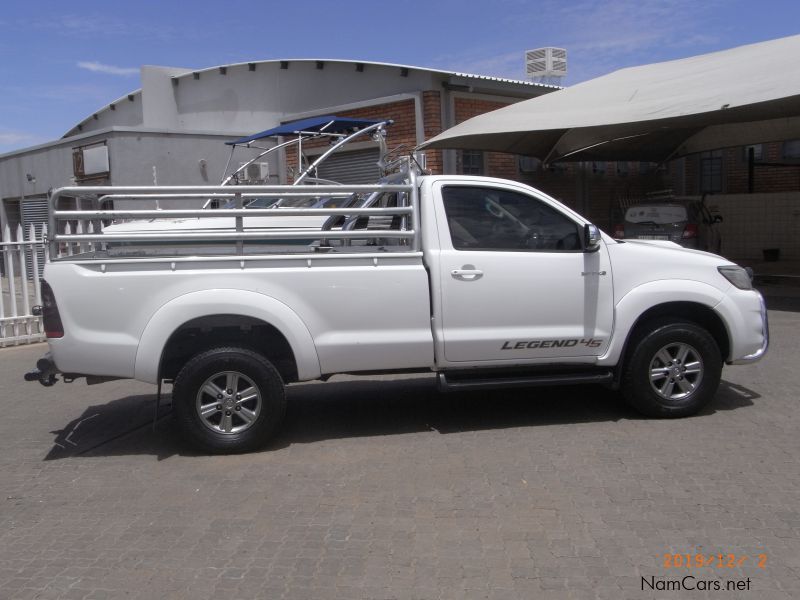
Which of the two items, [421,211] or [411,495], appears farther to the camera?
[421,211]

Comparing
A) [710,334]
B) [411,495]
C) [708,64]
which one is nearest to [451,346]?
[411,495]

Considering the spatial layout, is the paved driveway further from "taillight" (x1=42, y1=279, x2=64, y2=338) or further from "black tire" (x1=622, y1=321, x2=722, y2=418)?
"taillight" (x1=42, y1=279, x2=64, y2=338)

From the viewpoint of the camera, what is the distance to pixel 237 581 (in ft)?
12.6

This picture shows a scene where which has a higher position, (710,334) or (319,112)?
(319,112)

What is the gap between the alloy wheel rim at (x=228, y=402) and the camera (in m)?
5.62

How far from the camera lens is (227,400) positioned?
18.6ft

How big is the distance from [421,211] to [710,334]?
2.58m

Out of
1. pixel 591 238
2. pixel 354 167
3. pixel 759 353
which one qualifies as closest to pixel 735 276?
pixel 759 353

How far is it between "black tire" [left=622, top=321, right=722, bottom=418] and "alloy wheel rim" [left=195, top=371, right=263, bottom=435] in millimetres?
2937

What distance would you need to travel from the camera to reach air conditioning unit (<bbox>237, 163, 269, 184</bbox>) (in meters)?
14.5

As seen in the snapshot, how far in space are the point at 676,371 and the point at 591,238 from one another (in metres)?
1.31

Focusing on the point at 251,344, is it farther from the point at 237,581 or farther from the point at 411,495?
the point at 237,581

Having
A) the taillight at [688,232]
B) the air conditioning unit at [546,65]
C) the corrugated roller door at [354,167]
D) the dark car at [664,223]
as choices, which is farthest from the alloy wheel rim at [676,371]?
the air conditioning unit at [546,65]

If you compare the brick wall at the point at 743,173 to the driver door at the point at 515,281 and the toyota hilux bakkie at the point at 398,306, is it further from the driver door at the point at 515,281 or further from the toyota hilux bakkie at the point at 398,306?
the driver door at the point at 515,281
